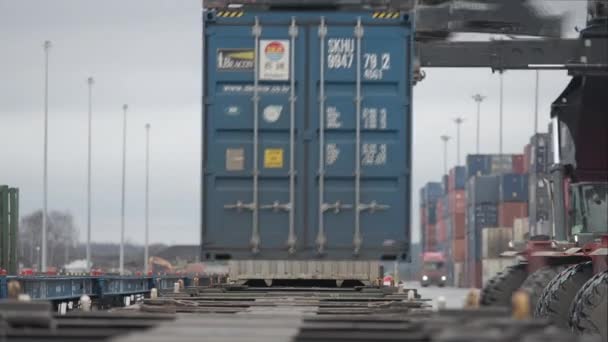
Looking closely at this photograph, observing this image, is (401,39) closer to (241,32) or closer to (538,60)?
(241,32)

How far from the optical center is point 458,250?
12331 centimetres

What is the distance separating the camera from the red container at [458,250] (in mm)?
122625

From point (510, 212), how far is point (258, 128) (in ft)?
313

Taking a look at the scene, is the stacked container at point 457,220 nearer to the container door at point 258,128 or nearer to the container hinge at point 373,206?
the container hinge at point 373,206

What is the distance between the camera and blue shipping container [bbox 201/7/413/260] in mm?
16625

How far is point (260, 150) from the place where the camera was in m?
16.7

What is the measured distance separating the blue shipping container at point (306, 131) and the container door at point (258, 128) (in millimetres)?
11

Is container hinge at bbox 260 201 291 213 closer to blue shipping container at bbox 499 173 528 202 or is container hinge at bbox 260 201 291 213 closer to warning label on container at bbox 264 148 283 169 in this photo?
warning label on container at bbox 264 148 283 169

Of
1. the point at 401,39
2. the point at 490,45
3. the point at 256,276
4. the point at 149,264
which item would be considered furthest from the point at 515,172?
the point at 401,39

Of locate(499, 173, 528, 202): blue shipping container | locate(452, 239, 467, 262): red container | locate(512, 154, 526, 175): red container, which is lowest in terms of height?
locate(452, 239, 467, 262): red container

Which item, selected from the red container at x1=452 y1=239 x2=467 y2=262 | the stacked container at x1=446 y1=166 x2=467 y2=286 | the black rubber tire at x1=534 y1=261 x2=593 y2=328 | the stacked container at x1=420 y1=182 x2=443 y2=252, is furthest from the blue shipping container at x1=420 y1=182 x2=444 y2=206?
the black rubber tire at x1=534 y1=261 x2=593 y2=328

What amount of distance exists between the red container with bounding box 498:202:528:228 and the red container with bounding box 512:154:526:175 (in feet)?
11.6

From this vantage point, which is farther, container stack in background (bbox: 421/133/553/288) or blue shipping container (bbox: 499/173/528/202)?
blue shipping container (bbox: 499/173/528/202)

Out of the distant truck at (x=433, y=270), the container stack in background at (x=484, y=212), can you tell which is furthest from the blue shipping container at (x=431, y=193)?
the distant truck at (x=433, y=270)
